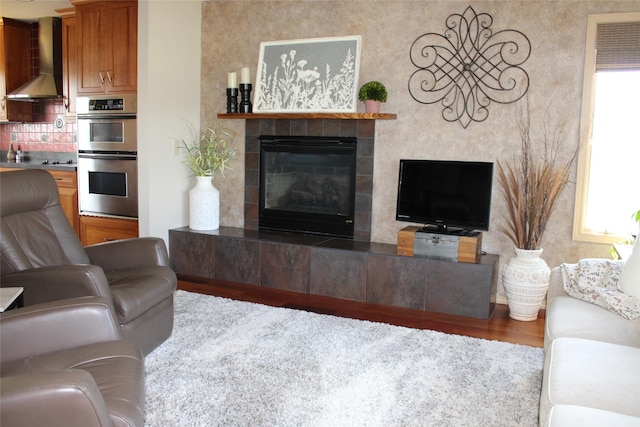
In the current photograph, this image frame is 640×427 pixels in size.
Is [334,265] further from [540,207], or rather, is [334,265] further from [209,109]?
[209,109]

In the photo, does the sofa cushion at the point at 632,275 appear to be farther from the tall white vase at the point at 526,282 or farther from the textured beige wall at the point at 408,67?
the textured beige wall at the point at 408,67

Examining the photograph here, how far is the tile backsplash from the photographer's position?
6.31 meters

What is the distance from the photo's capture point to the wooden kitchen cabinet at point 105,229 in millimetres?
4910

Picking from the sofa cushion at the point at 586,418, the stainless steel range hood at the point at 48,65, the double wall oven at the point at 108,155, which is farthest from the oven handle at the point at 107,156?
the sofa cushion at the point at 586,418

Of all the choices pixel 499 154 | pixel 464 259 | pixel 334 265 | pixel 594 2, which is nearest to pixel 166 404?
pixel 334 265

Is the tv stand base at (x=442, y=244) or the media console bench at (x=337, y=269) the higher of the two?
the tv stand base at (x=442, y=244)

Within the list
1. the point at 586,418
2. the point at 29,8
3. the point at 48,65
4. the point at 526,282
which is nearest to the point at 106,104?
the point at 48,65

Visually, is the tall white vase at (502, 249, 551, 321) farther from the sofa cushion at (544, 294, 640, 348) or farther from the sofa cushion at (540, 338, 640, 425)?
the sofa cushion at (540, 338, 640, 425)

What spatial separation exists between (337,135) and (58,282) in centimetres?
269

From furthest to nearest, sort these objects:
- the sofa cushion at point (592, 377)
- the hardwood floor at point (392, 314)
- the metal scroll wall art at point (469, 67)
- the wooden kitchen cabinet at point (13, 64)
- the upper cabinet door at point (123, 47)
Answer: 1. the wooden kitchen cabinet at point (13, 64)
2. the upper cabinet door at point (123, 47)
3. the metal scroll wall art at point (469, 67)
4. the hardwood floor at point (392, 314)
5. the sofa cushion at point (592, 377)

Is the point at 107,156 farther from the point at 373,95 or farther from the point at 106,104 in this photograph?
the point at 373,95

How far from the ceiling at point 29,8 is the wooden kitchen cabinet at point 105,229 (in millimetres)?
2270

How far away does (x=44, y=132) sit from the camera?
6457mm

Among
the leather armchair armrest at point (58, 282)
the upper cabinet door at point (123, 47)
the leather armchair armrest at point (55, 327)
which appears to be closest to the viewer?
the leather armchair armrest at point (55, 327)
